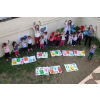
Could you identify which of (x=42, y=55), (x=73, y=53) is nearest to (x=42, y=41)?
(x=42, y=55)

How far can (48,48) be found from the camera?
27.8ft

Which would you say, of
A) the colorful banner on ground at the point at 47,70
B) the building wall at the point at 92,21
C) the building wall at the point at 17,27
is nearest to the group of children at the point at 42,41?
the building wall at the point at 17,27

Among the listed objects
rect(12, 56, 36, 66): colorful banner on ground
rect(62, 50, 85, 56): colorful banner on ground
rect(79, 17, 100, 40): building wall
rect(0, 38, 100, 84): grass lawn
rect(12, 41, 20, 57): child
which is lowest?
rect(0, 38, 100, 84): grass lawn

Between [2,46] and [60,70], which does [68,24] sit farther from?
[2,46]

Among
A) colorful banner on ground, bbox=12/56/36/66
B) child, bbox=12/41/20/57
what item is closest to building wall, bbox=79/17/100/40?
colorful banner on ground, bbox=12/56/36/66

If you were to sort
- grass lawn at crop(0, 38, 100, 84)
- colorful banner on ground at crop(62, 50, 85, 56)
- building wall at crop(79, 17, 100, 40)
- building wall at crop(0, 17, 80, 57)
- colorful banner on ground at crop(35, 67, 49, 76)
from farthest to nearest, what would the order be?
building wall at crop(79, 17, 100, 40), colorful banner on ground at crop(62, 50, 85, 56), colorful banner on ground at crop(35, 67, 49, 76), building wall at crop(0, 17, 80, 57), grass lawn at crop(0, 38, 100, 84)

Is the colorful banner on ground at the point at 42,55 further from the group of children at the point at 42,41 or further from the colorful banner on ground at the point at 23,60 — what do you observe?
the group of children at the point at 42,41

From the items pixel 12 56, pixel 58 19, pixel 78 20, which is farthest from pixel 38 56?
pixel 78 20

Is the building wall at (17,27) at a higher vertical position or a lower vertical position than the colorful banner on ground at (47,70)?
higher

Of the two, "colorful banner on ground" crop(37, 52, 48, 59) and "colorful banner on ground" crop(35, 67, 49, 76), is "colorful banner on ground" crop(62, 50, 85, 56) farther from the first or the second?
"colorful banner on ground" crop(35, 67, 49, 76)

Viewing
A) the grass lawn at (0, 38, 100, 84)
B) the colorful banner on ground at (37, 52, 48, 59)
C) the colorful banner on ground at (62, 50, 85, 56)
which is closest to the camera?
the grass lawn at (0, 38, 100, 84)

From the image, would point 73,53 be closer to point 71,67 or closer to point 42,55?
point 71,67

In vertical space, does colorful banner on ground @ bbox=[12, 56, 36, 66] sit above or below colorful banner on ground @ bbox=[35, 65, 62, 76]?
above

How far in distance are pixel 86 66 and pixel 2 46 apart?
487cm
